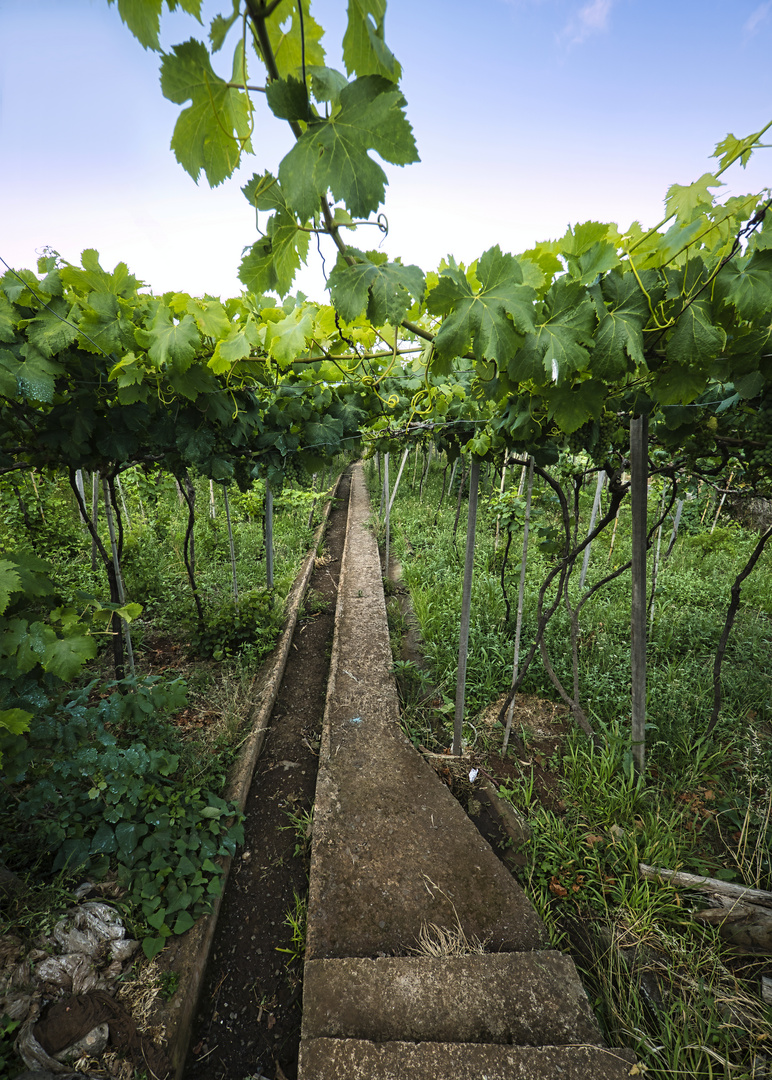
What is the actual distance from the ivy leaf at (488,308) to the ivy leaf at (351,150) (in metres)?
0.38

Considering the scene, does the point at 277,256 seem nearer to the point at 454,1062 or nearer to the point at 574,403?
the point at 574,403

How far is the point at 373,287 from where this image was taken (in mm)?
808

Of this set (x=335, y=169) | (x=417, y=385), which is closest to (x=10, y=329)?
(x=335, y=169)

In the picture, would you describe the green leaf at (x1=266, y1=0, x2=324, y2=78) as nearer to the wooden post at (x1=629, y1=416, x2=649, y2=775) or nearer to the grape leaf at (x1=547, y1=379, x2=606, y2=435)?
the grape leaf at (x1=547, y1=379, x2=606, y2=435)

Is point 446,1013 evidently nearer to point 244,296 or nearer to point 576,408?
point 576,408

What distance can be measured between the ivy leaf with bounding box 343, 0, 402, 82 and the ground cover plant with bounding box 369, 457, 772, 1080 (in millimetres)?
2741

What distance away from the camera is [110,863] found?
205 cm

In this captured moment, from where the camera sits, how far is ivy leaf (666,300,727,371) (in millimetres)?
1127

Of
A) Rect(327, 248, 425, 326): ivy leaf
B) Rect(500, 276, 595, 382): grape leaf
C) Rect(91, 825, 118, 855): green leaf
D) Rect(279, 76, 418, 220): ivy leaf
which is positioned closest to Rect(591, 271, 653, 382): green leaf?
Rect(500, 276, 595, 382): grape leaf

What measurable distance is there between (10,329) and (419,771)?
10.1 ft

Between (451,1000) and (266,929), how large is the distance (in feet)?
3.18

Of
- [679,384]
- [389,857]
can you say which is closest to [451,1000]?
[389,857]

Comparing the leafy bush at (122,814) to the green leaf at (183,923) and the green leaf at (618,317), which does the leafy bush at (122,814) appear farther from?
the green leaf at (618,317)

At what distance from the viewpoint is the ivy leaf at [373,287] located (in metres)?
0.79
